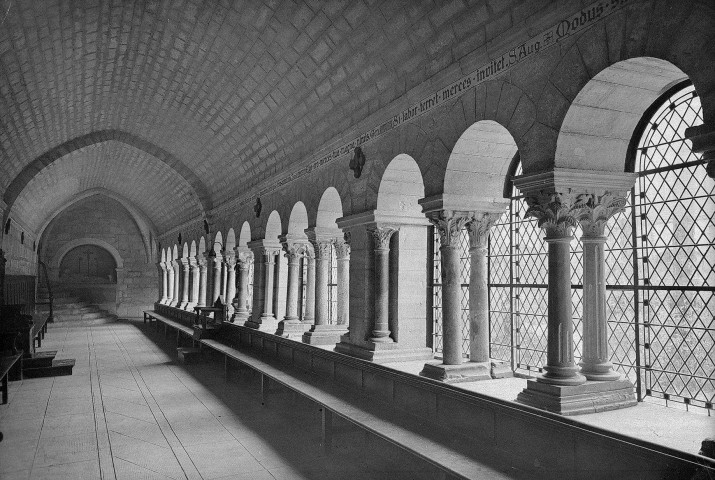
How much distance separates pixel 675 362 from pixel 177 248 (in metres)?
17.2

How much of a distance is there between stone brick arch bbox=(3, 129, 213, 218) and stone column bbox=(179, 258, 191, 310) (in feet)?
13.6

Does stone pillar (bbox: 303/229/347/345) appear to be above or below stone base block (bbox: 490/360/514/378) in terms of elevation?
above

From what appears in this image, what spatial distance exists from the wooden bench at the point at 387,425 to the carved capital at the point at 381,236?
5.40 feet

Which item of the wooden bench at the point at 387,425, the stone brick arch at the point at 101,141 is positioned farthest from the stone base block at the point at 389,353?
the stone brick arch at the point at 101,141

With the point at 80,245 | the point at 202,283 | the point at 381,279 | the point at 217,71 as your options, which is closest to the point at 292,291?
the point at 381,279

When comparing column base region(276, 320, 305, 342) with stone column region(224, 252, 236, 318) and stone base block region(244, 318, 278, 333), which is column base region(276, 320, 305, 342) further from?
stone column region(224, 252, 236, 318)

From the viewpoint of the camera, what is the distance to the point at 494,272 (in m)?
5.84

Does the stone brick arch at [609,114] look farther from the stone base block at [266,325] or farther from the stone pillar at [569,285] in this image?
the stone base block at [266,325]

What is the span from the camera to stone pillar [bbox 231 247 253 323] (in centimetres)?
1201

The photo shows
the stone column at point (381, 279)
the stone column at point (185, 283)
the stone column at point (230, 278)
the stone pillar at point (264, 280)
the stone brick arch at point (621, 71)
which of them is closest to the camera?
the stone brick arch at point (621, 71)

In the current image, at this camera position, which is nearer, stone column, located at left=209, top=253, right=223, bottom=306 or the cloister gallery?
the cloister gallery

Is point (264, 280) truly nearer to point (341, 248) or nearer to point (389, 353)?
point (341, 248)

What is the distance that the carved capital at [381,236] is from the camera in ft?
20.5

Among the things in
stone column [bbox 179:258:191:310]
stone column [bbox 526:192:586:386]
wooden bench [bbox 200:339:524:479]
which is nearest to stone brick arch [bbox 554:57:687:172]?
stone column [bbox 526:192:586:386]
